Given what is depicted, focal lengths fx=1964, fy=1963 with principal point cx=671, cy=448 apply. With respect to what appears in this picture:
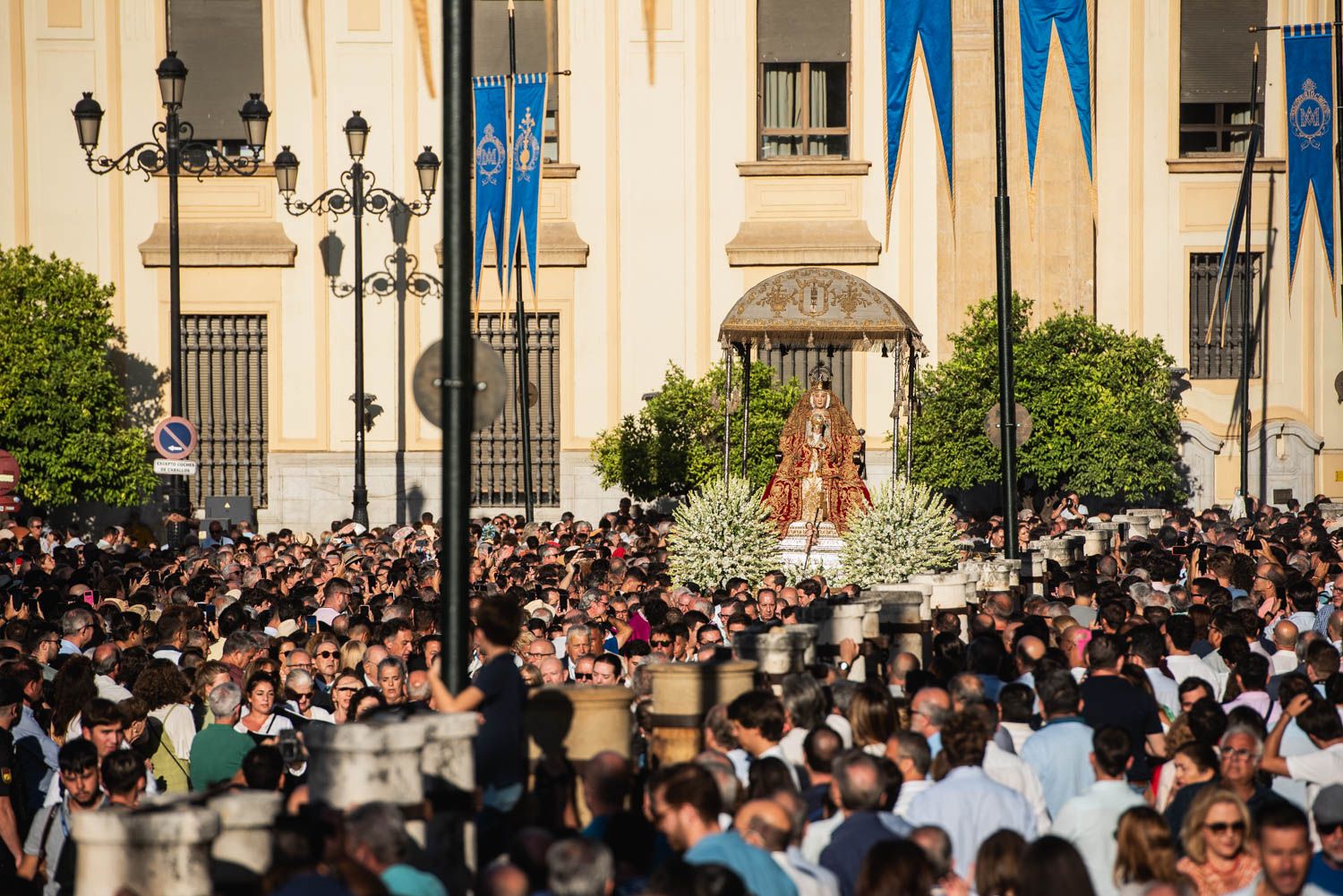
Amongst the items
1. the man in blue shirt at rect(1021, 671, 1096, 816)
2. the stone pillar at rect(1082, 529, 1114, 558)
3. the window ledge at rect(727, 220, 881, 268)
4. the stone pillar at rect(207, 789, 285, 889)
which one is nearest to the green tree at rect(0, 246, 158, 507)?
the window ledge at rect(727, 220, 881, 268)

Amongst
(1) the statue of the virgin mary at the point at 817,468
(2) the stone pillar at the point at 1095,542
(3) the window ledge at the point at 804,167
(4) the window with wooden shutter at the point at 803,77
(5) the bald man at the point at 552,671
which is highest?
(4) the window with wooden shutter at the point at 803,77

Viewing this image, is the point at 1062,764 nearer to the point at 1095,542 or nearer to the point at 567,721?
the point at 567,721

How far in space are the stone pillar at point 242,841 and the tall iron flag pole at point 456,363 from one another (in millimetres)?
1497

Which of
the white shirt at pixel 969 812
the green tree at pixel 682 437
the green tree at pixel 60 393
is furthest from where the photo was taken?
the green tree at pixel 60 393

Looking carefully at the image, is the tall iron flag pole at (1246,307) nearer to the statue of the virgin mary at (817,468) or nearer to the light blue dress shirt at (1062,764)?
the statue of the virgin mary at (817,468)

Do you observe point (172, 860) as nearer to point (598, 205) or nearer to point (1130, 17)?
point (598, 205)

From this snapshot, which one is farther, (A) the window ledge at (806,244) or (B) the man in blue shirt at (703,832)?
(A) the window ledge at (806,244)

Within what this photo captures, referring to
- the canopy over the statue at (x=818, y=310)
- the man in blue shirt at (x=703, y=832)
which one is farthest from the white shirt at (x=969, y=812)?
the canopy over the statue at (x=818, y=310)

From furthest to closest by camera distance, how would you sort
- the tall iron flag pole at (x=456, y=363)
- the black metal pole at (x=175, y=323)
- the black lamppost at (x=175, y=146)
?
1. the black metal pole at (x=175, y=323)
2. the black lamppost at (x=175, y=146)
3. the tall iron flag pole at (x=456, y=363)

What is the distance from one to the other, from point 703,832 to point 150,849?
5.91 ft

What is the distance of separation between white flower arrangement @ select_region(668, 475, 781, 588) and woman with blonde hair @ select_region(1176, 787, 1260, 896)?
13.7 m

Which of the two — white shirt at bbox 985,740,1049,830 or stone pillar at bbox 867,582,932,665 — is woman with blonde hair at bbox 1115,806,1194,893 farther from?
stone pillar at bbox 867,582,932,665

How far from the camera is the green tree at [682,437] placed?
107 feet

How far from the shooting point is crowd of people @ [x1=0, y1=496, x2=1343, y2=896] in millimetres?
6414
